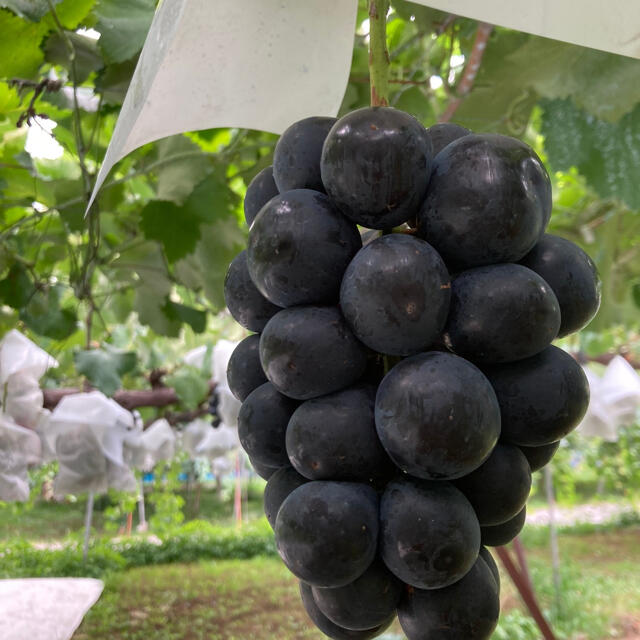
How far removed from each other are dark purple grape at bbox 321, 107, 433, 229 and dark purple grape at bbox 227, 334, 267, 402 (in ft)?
0.48

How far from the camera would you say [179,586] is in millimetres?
3604

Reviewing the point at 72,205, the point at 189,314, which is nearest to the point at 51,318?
the point at 189,314

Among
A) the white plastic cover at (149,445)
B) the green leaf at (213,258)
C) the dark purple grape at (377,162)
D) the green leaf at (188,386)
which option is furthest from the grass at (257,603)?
the dark purple grape at (377,162)

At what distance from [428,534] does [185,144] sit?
0.93 metres

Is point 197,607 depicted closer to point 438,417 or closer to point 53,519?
point 53,519

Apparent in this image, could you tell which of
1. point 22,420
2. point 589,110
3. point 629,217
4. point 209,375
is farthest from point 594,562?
point 589,110

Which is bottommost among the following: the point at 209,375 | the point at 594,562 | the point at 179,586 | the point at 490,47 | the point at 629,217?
the point at 594,562

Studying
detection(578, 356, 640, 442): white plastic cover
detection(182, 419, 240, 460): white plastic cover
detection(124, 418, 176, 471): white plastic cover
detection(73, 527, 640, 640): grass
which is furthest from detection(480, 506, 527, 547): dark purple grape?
detection(182, 419, 240, 460): white plastic cover

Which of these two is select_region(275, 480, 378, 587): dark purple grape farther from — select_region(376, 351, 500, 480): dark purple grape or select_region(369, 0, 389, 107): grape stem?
select_region(369, 0, 389, 107): grape stem

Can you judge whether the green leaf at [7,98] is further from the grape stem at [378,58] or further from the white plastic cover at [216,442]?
the white plastic cover at [216,442]

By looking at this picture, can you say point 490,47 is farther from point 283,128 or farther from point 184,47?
point 184,47

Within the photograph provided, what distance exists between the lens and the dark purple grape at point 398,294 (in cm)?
35

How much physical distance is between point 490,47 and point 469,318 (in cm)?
82

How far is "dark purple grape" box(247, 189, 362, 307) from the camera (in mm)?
376
